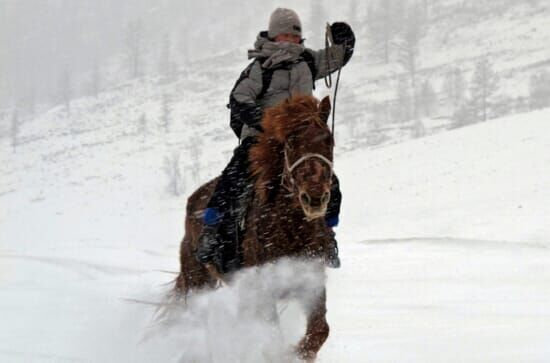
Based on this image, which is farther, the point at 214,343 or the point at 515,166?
the point at 515,166

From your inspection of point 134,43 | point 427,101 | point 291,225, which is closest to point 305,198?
point 291,225

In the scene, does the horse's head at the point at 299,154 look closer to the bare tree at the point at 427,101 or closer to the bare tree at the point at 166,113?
the bare tree at the point at 427,101

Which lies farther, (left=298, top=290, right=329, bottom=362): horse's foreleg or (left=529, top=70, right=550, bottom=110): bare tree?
(left=529, top=70, right=550, bottom=110): bare tree

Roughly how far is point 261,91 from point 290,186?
1.08 meters

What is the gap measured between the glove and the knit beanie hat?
34 cm

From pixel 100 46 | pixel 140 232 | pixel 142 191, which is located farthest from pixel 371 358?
pixel 100 46

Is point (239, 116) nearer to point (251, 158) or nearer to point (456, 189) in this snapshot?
point (251, 158)

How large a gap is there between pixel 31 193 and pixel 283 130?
156 feet

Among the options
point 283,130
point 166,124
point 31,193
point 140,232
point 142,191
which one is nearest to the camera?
point 283,130

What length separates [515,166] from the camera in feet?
68.0

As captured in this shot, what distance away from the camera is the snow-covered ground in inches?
196

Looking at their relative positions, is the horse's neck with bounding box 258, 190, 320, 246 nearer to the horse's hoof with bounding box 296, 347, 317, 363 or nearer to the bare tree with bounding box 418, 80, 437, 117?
the horse's hoof with bounding box 296, 347, 317, 363

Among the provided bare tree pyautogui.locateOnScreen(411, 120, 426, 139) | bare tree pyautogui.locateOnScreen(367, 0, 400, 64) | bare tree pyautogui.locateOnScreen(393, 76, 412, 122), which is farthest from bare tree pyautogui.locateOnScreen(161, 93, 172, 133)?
bare tree pyautogui.locateOnScreen(367, 0, 400, 64)

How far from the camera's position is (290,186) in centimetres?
366
